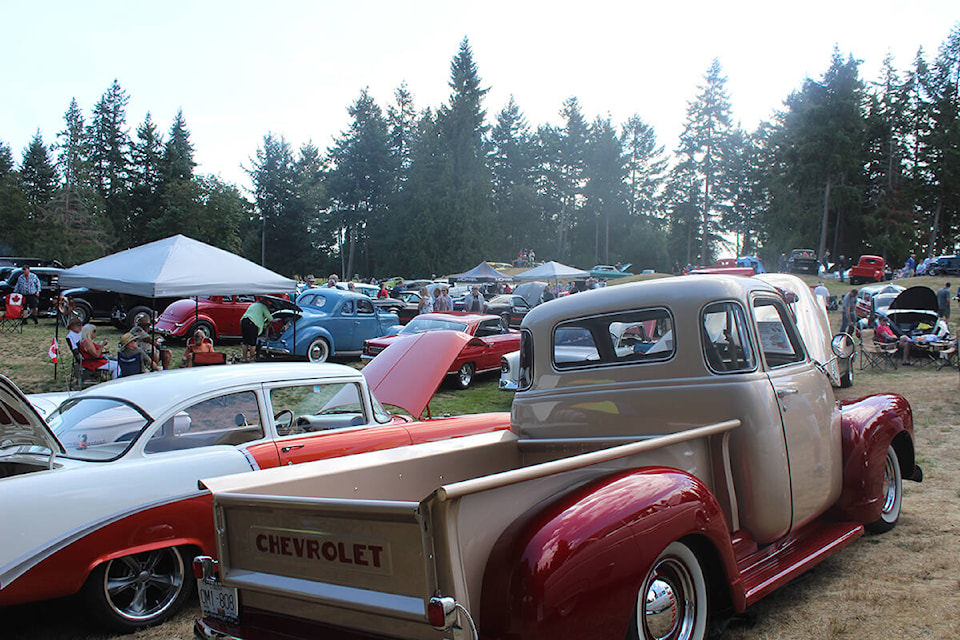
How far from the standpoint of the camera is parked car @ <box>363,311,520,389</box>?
14098 mm

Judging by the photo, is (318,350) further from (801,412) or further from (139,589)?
(801,412)

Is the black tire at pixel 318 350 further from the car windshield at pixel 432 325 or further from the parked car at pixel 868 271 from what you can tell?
the parked car at pixel 868 271

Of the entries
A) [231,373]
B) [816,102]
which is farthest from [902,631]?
[816,102]

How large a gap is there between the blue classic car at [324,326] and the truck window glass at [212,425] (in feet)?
32.2

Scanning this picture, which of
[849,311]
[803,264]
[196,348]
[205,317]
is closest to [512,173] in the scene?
[803,264]

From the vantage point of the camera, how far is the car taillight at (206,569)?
316 centimetres

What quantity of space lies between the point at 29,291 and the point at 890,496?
894 inches

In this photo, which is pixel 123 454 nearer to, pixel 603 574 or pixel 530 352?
pixel 530 352

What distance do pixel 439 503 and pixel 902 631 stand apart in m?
2.98

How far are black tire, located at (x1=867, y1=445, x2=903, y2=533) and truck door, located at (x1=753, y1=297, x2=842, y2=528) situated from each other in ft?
2.91

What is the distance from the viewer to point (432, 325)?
15.4m

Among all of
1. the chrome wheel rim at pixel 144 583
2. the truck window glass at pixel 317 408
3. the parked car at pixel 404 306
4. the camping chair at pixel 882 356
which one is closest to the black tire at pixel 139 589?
the chrome wheel rim at pixel 144 583

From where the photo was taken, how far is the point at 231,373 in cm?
526

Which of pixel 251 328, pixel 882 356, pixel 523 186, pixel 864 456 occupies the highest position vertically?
pixel 523 186
